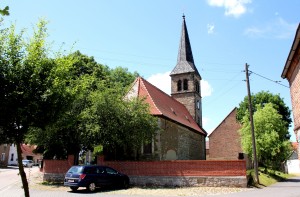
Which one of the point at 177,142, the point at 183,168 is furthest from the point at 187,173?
the point at 177,142

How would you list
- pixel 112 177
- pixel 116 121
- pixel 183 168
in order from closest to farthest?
pixel 112 177 → pixel 183 168 → pixel 116 121

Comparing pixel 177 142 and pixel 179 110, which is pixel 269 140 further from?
pixel 179 110

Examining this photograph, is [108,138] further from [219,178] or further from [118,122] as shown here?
[219,178]

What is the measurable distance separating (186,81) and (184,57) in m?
4.05

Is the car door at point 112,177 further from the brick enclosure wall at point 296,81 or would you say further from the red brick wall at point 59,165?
the brick enclosure wall at point 296,81

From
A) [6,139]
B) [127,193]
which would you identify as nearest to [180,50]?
[127,193]

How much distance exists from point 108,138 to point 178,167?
545 cm

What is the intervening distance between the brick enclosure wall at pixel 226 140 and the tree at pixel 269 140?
11.5 m

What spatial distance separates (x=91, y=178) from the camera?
1773cm

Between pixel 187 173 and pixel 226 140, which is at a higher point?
pixel 226 140

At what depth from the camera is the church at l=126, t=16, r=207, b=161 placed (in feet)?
90.2

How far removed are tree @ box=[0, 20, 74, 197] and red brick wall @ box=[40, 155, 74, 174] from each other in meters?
14.3

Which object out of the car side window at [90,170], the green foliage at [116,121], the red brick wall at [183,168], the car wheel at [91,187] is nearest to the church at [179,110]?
the green foliage at [116,121]

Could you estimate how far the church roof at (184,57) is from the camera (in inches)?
1727
